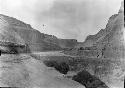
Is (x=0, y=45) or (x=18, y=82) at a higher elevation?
(x=0, y=45)

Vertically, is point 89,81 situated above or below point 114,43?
below

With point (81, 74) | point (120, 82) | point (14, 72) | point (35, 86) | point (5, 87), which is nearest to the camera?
point (5, 87)

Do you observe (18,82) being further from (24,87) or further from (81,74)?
(81,74)

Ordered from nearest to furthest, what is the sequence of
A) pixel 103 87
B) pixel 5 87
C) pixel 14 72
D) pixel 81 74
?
1. pixel 5 87
2. pixel 14 72
3. pixel 103 87
4. pixel 81 74

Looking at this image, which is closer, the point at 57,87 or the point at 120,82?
the point at 57,87

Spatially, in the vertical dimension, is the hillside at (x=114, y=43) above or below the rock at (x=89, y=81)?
above

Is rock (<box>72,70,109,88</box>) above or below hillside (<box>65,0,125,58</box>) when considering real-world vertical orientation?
below

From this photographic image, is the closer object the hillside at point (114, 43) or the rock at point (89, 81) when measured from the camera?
the rock at point (89, 81)

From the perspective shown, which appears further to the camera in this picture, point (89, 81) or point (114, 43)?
point (114, 43)

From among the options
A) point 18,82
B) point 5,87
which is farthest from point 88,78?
point 5,87

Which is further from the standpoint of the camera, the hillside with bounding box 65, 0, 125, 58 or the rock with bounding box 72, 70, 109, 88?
the hillside with bounding box 65, 0, 125, 58

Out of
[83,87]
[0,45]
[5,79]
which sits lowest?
[83,87]
